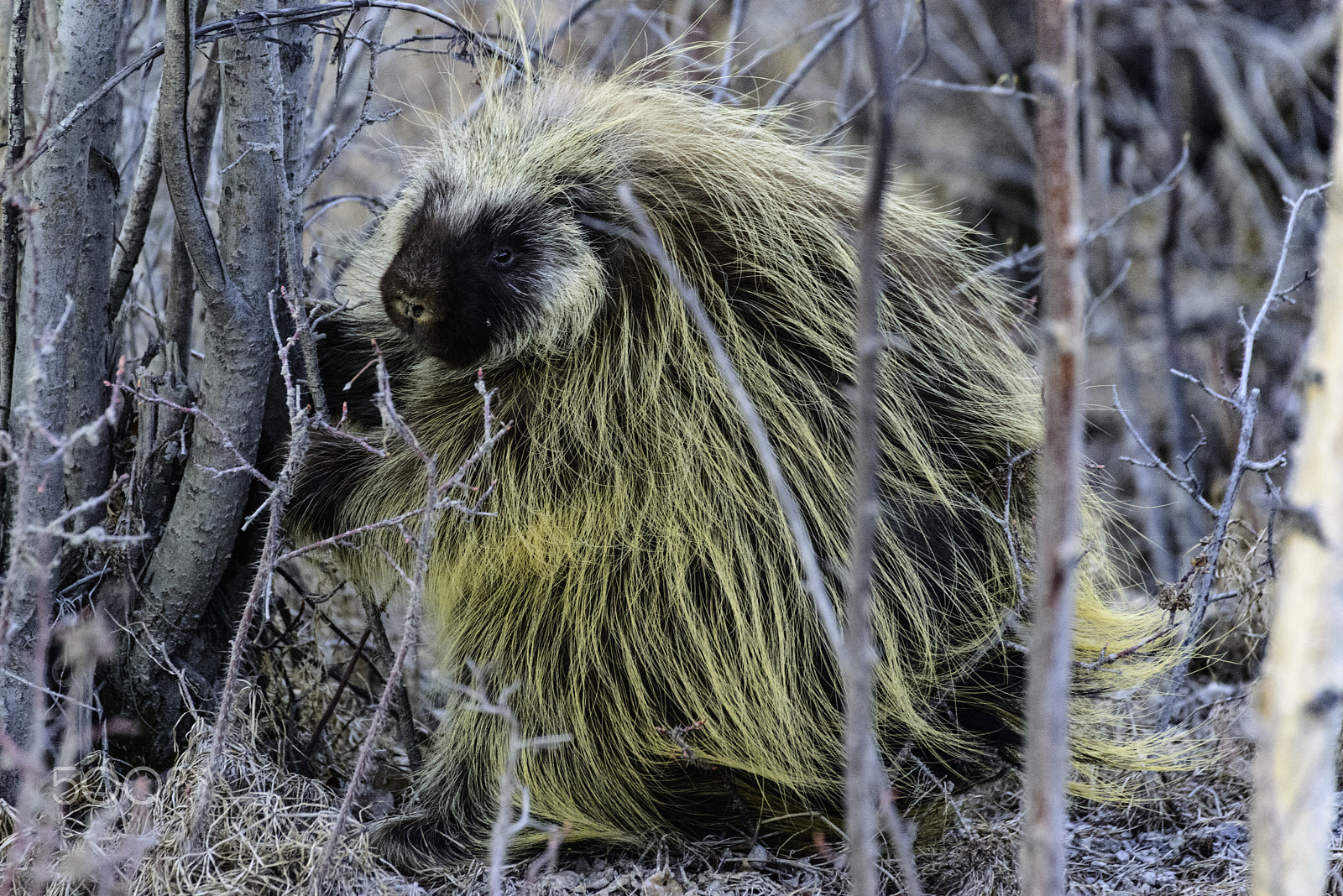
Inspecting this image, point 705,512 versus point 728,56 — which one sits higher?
point 728,56

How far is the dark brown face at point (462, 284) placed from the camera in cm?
208

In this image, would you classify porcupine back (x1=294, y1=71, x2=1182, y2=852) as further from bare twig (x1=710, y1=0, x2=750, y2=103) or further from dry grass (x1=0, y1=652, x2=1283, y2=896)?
bare twig (x1=710, y1=0, x2=750, y2=103)

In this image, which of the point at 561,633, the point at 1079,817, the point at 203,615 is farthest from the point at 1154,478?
the point at 203,615

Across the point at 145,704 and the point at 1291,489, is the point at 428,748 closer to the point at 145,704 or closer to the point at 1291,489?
the point at 145,704

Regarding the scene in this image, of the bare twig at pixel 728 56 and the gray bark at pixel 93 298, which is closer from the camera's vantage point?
the gray bark at pixel 93 298

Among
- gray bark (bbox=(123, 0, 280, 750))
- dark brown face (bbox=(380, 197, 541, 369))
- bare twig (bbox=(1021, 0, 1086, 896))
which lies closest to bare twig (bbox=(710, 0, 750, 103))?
dark brown face (bbox=(380, 197, 541, 369))

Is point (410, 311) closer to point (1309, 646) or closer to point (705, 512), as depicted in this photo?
point (705, 512)

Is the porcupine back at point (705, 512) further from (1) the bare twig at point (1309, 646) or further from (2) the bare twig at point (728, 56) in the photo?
(1) the bare twig at point (1309, 646)

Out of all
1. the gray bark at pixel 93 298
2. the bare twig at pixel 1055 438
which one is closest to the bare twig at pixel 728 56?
the gray bark at pixel 93 298

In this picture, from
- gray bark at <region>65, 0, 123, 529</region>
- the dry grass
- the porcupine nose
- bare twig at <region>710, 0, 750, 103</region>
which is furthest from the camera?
bare twig at <region>710, 0, 750, 103</region>

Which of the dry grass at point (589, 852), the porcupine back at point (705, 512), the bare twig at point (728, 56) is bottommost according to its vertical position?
the dry grass at point (589, 852)

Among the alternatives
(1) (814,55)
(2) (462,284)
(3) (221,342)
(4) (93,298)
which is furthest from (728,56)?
(4) (93,298)

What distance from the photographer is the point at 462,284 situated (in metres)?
2.11

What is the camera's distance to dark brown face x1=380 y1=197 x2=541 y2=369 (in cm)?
208
